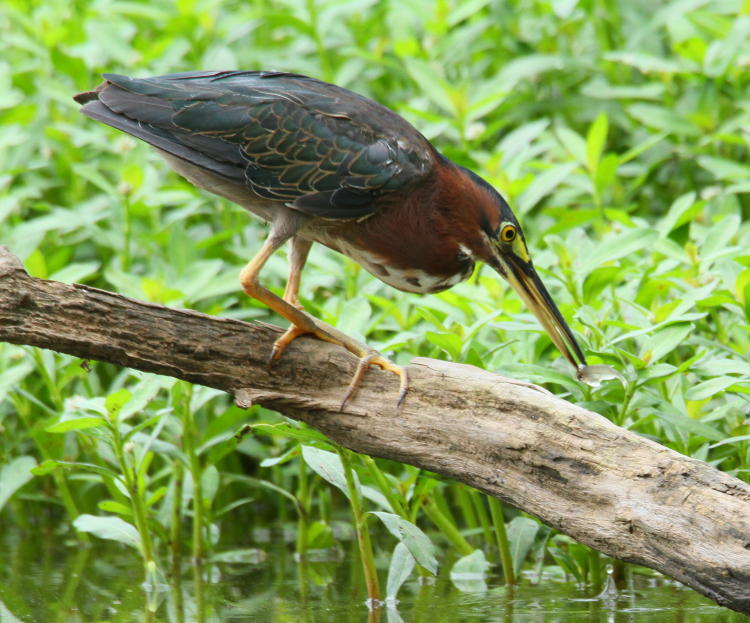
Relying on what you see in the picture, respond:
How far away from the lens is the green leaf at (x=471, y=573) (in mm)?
4746

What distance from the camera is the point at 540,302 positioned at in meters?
4.59

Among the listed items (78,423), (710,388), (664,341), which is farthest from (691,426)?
(78,423)

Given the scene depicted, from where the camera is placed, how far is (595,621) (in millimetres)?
4211

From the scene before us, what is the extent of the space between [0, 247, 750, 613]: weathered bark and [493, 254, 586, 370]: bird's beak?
0.68m

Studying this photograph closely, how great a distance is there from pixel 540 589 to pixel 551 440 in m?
1.33

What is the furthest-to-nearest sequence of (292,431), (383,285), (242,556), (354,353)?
(383,285) → (242,556) → (354,353) → (292,431)

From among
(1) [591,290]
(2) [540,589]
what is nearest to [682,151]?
(1) [591,290]

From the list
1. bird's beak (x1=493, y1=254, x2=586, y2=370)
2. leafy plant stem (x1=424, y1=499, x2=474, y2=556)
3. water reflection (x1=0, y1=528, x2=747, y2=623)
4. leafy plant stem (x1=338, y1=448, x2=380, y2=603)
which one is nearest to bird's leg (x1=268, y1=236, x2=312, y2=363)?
leafy plant stem (x1=338, y1=448, x2=380, y2=603)

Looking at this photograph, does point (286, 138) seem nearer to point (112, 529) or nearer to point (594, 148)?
point (112, 529)

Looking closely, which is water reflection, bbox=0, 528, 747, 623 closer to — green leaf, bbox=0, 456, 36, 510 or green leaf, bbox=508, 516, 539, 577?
green leaf, bbox=508, 516, 539, 577

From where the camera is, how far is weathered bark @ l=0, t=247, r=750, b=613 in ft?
10.9

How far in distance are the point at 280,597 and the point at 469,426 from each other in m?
1.55

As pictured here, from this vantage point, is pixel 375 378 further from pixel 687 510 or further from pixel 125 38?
pixel 125 38

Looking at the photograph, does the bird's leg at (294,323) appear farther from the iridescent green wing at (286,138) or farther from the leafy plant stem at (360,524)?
the leafy plant stem at (360,524)
